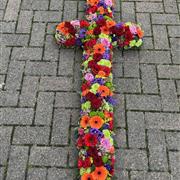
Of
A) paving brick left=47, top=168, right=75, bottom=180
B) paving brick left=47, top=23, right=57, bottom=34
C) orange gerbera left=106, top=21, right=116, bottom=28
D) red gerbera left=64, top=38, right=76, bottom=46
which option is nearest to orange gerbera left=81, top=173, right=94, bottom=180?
paving brick left=47, top=168, right=75, bottom=180

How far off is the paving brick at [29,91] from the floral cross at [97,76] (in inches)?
25.5

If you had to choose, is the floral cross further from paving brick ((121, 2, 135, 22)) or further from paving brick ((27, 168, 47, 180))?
paving brick ((27, 168, 47, 180))

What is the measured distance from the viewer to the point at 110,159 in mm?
4016

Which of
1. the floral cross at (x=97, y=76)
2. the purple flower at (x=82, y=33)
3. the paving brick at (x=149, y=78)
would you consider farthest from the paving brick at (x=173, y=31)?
the purple flower at (x=82, y=33)

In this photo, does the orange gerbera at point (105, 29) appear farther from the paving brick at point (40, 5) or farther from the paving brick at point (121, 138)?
the paving brick at point (121, 138)

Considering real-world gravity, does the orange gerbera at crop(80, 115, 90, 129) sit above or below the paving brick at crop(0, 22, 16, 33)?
below

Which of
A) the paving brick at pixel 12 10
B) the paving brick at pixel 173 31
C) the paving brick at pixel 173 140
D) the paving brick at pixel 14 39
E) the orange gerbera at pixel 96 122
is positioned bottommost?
the paving brick at pixel 173 140

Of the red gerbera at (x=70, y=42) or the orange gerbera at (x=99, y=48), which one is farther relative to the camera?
the red gerbera at (x=70, y=42)

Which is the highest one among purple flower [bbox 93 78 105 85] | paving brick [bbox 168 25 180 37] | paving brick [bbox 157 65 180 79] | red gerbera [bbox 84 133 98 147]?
paving brick [bbox 168 25 180 37]

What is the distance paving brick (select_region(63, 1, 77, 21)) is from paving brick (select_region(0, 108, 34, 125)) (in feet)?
5.96

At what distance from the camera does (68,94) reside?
479 centimetres

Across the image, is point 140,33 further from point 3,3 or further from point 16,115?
point 3,3

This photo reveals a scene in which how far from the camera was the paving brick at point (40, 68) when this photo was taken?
16.4 feet

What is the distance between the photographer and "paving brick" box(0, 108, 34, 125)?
4520mm
